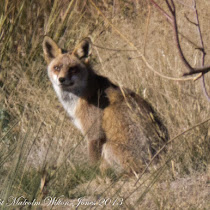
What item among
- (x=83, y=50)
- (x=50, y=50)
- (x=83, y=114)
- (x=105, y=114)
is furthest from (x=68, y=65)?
(x=105, y=114)

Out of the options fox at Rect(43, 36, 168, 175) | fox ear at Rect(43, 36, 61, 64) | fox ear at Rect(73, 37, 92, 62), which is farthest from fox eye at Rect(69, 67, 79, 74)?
fox ear at Rect(43, 36, 61, 64)

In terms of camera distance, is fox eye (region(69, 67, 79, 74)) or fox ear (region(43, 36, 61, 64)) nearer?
fox eye (region(69, 67, 79, 74))

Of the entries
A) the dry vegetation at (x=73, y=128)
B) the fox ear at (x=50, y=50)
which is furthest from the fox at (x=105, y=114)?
the dry vegetation at (x=73, y=128)

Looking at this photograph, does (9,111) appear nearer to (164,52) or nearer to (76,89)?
(76,89)

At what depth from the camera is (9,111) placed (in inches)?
248

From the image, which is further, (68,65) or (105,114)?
(68,65)

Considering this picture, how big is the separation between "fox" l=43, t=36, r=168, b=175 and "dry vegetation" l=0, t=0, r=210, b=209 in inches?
8.5

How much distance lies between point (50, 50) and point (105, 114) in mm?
1226

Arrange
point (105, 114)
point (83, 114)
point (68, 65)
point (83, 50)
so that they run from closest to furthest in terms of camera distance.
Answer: point (105, 114)
point (83, 114)
point (68, 65)
point (83, 50)

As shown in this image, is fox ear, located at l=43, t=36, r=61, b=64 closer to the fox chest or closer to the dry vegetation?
the dry vegetation

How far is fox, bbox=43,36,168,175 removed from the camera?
5109 millimetres

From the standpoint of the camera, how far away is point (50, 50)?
19.5ft

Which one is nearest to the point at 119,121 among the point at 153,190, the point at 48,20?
the point at 153,190

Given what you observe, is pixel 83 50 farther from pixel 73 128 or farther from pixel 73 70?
pixel 73 128
